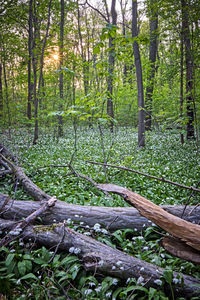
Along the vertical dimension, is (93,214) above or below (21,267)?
above

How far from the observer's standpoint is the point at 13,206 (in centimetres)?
362

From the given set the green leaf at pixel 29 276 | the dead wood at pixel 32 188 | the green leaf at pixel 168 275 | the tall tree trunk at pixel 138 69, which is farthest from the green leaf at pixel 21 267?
the tall tree trunk at pixel 138 69

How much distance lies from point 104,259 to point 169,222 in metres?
1.00

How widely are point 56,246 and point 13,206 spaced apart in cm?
139

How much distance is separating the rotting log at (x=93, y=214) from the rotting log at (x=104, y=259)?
464 mm

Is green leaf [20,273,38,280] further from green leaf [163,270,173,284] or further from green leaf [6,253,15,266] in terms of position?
green leaf [163,270,173,284]

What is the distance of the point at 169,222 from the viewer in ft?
8.20

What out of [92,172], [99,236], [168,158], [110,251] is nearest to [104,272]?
[110,251]

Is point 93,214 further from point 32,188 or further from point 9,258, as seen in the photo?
point 32,188

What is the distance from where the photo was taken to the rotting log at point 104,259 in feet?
6.87

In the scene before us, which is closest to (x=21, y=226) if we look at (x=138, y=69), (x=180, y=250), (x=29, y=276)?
(x=29, y=276)

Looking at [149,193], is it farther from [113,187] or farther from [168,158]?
[168,158]

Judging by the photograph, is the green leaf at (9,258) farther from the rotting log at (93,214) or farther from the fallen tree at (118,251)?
the rotting log at (93,214)

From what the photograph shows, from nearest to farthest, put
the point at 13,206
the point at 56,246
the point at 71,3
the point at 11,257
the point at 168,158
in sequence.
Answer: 1. the point at 11,257
2. the point at 56,246
3. the point at 13,206
4. the point at 168,158
5. the point at 71,3
